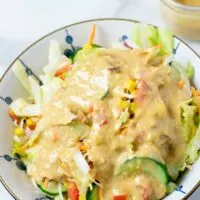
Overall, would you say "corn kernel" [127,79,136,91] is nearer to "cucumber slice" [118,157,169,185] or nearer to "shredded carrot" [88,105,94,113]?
"shredded carrot" [88,105,94,113]

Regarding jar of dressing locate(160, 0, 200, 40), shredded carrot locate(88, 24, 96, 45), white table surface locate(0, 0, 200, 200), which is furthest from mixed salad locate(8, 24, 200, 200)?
white table surface locate(0, 0, 200, 200)

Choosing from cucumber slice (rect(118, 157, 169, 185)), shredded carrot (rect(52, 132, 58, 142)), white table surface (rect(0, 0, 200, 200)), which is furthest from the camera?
white table surface (rect(0, 0, 200, 200))

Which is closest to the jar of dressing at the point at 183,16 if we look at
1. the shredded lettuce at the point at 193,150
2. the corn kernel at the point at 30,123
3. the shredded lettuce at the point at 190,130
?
the shredded lettuce at the point at 190,130

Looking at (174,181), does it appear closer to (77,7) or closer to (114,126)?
(114,126)

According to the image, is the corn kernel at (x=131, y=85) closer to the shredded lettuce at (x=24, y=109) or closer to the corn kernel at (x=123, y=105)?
the corn kernel at (x=123, y=105)

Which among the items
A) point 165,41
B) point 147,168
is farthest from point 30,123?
point 165,41

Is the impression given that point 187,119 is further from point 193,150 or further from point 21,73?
point 21,73

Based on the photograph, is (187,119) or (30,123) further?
(30,123)
